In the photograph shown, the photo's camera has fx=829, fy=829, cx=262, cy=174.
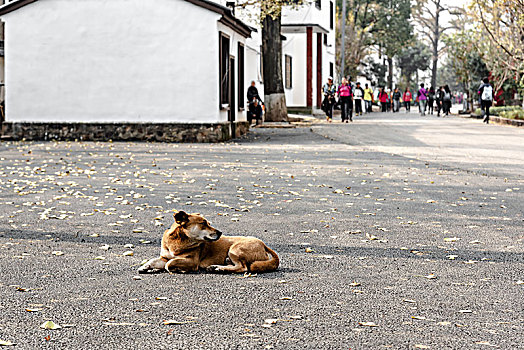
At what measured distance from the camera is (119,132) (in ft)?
73.3

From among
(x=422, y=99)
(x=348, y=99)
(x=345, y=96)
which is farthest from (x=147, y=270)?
(x=422, y=99)

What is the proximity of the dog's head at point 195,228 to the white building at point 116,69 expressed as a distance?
16.0 m

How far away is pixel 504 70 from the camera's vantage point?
39125 mm

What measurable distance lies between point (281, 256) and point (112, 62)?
647 inches

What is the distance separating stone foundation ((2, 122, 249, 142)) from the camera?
21.9 m

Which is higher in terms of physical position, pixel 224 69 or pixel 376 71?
pixel 376 71

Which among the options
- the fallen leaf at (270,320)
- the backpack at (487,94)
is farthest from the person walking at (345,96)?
the fallen leaf at (270,320)

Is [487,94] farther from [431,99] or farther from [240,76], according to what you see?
[431,99]

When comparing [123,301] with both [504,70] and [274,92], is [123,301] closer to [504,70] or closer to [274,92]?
[274,92]

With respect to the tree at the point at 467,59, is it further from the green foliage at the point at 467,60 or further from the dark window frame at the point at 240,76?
the dark window frame at the point at 240,76

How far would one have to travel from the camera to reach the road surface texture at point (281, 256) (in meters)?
4.59

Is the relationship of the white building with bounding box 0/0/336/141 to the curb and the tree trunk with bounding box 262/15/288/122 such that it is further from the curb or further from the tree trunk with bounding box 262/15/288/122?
the curb

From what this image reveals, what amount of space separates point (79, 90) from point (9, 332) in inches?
733

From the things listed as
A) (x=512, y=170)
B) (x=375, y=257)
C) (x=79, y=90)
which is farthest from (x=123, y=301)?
(x=79, y=90)
